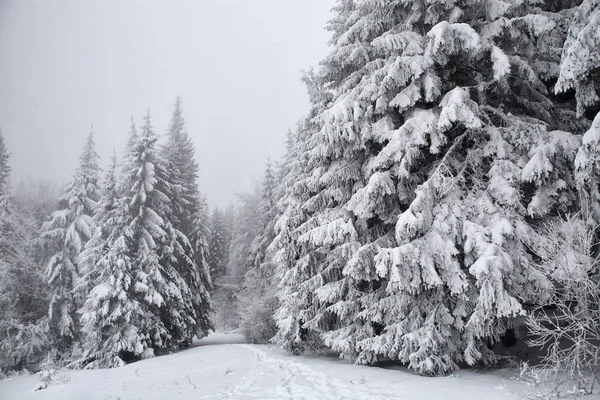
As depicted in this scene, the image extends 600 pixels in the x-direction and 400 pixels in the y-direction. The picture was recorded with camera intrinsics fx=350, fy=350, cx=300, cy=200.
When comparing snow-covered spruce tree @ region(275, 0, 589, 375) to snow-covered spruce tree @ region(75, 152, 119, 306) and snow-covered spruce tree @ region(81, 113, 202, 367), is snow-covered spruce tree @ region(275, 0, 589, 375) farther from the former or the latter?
snow-covered spruce tree @ region(75, 152, 119, 306)

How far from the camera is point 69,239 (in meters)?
25.2

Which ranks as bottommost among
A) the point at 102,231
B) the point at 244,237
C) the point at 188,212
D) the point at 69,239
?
the point at 102,231

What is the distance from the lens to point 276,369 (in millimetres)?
11023

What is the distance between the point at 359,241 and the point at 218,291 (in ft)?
112

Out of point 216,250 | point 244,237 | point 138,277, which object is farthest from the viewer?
point 216,250

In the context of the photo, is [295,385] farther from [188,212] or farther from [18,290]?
[18,290]

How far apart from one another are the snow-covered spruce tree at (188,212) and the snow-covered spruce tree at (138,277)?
5.38ft

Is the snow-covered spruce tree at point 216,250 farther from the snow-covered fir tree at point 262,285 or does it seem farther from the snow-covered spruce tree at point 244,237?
the snow-covered fir tree at point 262,285

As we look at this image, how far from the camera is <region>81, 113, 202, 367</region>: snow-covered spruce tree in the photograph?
19.8 m

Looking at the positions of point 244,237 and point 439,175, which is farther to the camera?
point 244,237

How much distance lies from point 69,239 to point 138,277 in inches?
324

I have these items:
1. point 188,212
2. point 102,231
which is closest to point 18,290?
point 102,231

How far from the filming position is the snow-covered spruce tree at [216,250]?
43.2 metres

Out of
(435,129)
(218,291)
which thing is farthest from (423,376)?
(218,291)
